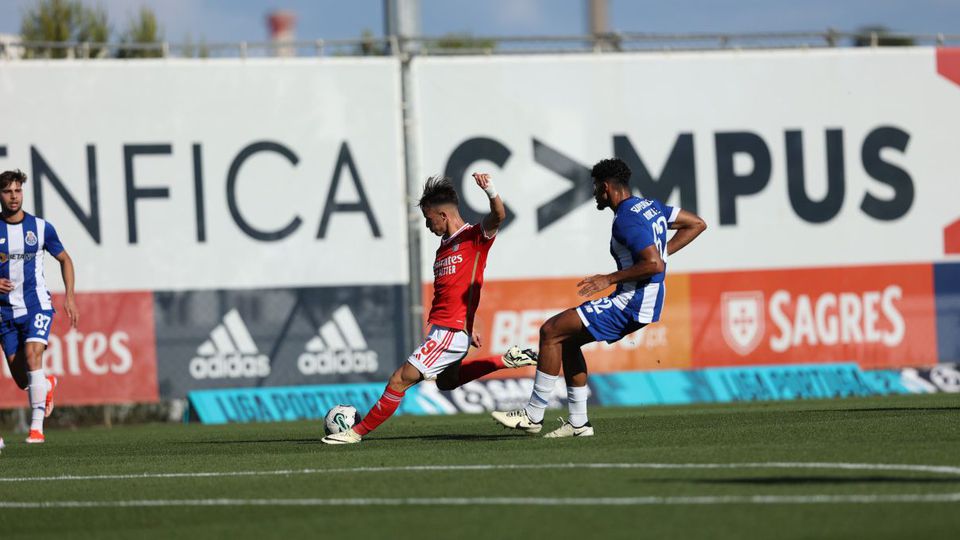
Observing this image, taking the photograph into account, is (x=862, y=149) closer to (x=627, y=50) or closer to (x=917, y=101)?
(x=917, y=101)

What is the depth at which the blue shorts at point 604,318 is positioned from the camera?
1043 centimetres

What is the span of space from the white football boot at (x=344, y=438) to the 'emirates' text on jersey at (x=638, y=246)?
2424 millimetres

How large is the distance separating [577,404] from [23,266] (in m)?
5.75

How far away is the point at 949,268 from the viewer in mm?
20156

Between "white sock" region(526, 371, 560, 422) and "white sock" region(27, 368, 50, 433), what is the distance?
202 inches

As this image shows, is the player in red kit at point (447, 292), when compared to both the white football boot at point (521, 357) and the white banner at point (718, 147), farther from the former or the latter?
the white banner at point (718, 147)

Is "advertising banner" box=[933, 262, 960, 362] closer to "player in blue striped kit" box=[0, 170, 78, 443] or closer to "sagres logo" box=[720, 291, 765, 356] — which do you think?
"sagres logo" box=[720, 291, 765, 356]

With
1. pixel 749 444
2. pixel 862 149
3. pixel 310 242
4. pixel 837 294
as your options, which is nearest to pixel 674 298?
pixel 837 294

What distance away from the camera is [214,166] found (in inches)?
742

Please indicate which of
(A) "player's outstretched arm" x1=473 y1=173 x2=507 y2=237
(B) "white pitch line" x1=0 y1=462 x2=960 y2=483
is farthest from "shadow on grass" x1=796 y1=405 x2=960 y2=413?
(B) "white pitch line" x1=0 y1=462 x2=960 y2=483

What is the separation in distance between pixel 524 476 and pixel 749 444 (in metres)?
2.19

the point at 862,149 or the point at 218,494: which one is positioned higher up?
the point at 862,149

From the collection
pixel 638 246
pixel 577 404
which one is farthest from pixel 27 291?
pixel 638 246

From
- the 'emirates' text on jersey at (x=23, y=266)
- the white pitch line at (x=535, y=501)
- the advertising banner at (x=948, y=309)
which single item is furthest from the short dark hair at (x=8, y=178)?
the advertising banner at (x=948, y=309)
